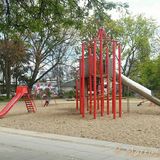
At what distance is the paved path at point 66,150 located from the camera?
10.8 meters

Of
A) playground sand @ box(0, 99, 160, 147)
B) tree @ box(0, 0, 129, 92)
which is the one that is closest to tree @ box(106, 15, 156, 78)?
playground sand @ box(0, 99, 160, 147)

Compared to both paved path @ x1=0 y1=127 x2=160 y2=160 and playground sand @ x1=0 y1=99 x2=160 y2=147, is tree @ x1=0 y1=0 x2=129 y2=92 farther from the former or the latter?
playground sand @ x1=0 y1=99 x2=160 y2=147

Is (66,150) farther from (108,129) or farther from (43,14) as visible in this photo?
(108,129)

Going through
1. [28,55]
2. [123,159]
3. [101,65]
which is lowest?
[123,159]

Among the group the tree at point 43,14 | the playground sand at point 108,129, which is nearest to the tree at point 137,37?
the playground sand at point 108,129

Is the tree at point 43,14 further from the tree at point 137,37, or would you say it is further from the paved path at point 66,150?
the tree at point 137,37

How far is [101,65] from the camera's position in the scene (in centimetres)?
2248

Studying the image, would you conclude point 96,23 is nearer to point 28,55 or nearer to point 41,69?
point 28,55

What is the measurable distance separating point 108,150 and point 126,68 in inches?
2444

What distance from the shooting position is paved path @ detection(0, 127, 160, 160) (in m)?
10.8

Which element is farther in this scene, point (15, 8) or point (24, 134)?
point (24, 134)

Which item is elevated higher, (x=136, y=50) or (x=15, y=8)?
(x=136, y=50)

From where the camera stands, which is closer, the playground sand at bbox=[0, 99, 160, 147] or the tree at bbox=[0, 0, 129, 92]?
the tree at bbox=[0, 0, 129, 92]

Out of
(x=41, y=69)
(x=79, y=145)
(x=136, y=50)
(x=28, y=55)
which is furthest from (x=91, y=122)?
(x=136, y=50)
